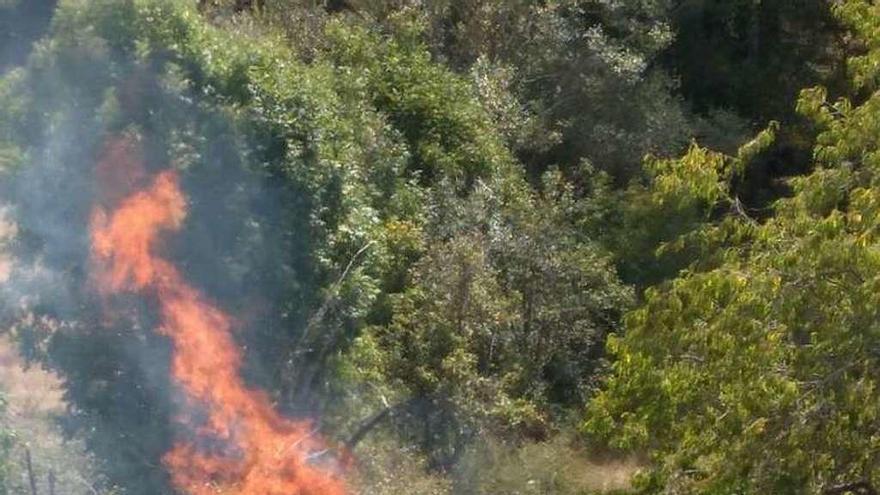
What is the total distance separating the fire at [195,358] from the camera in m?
11.5

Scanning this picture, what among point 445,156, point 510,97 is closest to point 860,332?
point 445,156

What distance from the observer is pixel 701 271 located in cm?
1047

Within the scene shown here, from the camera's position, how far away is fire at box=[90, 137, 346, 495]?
37.9ft

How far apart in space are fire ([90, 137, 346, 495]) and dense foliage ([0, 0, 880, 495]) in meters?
0.13

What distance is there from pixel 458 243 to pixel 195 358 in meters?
3.85

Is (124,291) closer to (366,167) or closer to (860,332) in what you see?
(366,167)

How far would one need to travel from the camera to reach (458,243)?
1479 cm

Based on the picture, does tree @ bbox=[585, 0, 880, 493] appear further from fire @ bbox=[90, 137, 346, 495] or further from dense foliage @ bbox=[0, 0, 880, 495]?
fire @ bbox=[90, 137, 346, 495]

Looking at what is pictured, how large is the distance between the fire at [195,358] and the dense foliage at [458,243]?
131 millimetres

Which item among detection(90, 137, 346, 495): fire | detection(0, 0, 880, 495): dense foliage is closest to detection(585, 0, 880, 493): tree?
detection(0, 0, 880, 495): dense foliage

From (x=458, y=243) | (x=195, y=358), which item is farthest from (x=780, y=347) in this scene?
(x=458, y=243)

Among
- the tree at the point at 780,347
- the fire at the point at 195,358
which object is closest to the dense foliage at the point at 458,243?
the tree at the point at 780,347

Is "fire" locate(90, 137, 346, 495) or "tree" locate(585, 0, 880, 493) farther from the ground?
"tree" locate(585, 0, 880, 493)

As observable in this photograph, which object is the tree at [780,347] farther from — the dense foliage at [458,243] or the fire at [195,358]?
the fire at [195,358]
